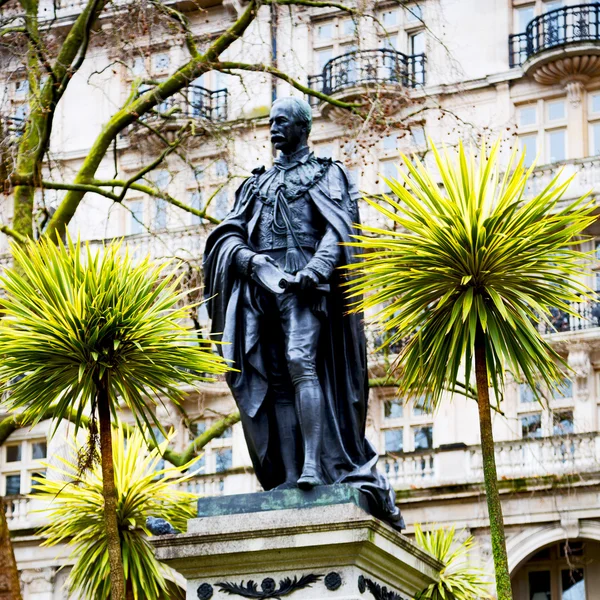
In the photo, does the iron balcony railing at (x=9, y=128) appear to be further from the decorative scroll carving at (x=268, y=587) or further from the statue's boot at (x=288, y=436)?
the decorative scroll carving at (x=268, y=587)

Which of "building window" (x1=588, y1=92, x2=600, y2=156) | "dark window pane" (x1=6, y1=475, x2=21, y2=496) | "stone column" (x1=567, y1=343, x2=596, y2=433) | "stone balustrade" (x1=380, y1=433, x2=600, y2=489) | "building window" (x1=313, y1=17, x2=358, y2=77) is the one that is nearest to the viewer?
"stone balustrade" (x1=380, y1=433, x2=600, y2=489)

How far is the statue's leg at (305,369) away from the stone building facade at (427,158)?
16.9 m

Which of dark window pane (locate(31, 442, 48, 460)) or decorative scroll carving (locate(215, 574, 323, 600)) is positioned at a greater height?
dark window pane (locate(31, 442, 48, 460))

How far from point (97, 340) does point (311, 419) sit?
1.89 meters

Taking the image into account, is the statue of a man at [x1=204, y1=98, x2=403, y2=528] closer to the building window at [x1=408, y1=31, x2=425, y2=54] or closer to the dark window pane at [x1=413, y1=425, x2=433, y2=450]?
the dark window pane at [x1=413, y1=425, x2=433, y2=450]

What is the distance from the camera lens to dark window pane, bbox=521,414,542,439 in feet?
94.6

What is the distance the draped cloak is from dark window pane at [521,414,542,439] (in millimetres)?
20020

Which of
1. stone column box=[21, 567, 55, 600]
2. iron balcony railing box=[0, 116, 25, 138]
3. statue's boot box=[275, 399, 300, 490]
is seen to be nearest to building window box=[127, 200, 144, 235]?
stone column box=[21, 567, 55, 600]

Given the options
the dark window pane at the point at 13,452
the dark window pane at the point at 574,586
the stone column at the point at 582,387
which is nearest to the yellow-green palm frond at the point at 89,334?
the stone column at the point at 582,387

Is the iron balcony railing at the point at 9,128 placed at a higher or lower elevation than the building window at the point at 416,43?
lower

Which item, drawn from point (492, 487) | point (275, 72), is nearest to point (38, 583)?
point (275, 72)

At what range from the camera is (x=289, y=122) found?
923cm

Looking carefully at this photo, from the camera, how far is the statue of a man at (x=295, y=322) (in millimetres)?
8766

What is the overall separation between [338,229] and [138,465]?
23.5ft
